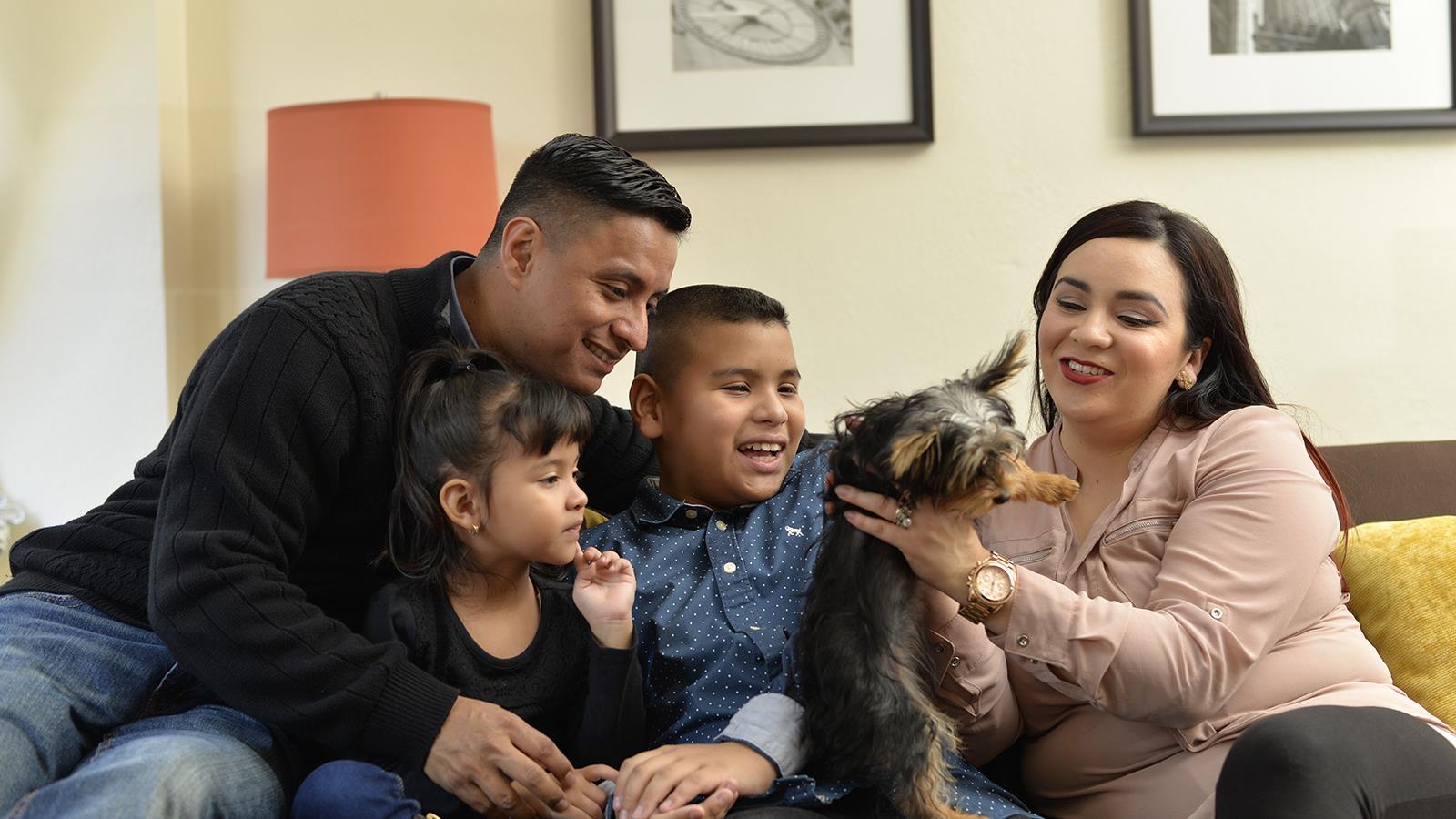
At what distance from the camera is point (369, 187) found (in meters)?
2.88

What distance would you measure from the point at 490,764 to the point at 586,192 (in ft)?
3.04

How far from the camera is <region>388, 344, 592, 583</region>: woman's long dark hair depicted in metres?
1.84

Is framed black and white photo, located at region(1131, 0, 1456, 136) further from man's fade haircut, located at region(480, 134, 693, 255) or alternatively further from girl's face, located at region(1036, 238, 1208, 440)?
man's fade haircut, located at region(480, 134, 693, 255)

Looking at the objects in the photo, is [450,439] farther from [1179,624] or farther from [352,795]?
[1179,624]

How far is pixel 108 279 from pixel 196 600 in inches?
74.1

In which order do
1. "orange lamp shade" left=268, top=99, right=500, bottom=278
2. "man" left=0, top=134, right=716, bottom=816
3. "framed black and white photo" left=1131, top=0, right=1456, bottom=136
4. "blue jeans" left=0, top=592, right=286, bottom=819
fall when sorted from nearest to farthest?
"blue jeans" left=0, top=592, right=286, bottom=819, "man" left=0, top=134, right=716, bottom=816, "orange lamp shade" left=268, top=99, right=500, bottom=278, "framed black and white photo" left=1131, top=0, right=1456, bottom=136

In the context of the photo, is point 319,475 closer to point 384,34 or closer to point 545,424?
point 545,424

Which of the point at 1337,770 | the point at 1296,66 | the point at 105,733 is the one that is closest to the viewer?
the point at 1337,770

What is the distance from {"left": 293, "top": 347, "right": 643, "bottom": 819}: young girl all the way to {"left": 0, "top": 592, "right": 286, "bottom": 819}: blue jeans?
256 mm

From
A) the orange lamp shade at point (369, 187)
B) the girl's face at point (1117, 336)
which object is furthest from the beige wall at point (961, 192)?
the girl's face at point (1117, 336)

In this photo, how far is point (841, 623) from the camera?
5.32 ft

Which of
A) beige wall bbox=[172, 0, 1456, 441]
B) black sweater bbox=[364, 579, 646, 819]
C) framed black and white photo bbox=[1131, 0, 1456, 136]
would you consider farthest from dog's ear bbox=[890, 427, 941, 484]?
framed black and white photo bbox=[1131, 0, 1456, 136]

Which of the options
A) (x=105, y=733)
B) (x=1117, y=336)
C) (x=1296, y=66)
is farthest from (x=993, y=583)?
(x=1296, y=66)

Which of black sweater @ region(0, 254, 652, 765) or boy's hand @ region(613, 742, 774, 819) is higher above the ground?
black sweater @ region(0, 254, 652, 765)
